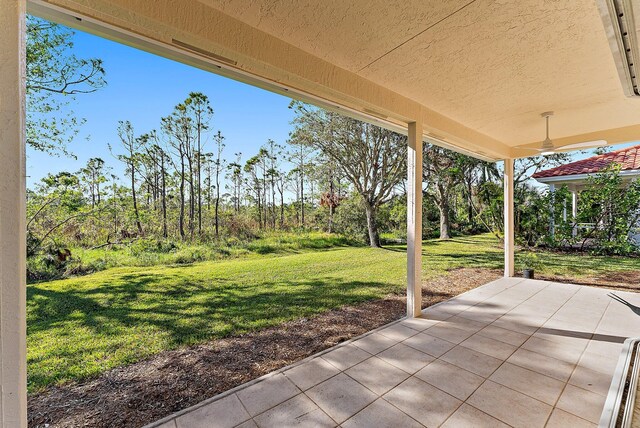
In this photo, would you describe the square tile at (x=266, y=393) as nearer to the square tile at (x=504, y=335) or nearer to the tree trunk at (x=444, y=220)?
the square tile at (x=504, y=335)

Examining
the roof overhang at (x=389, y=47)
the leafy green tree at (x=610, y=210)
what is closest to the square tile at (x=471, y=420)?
the roof overhang at (x=389, y=47)

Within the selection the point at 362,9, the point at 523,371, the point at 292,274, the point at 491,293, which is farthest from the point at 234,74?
the point at 491,293

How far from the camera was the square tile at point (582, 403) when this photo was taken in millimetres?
1623

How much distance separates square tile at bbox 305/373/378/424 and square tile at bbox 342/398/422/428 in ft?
0.13

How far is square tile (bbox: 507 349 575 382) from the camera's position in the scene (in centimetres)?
205

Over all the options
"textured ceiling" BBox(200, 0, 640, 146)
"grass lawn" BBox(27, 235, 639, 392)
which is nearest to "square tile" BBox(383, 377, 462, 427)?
"grass lawn" BBox(27, 235, 639, 392)

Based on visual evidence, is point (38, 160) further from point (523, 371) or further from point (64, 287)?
point (523, 371)

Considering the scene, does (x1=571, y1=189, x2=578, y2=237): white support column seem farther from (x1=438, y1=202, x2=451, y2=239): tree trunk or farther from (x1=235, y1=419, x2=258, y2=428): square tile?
(x1=235, y1=419, x2=258, y2=428): square tile

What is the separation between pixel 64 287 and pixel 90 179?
12.1ft

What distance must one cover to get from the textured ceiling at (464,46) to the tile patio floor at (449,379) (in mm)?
2069

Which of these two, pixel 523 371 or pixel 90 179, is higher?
pixel 90 179

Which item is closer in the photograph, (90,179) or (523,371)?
(523,371)

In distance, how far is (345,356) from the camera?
7.63 ft

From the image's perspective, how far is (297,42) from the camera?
75.2 inches
